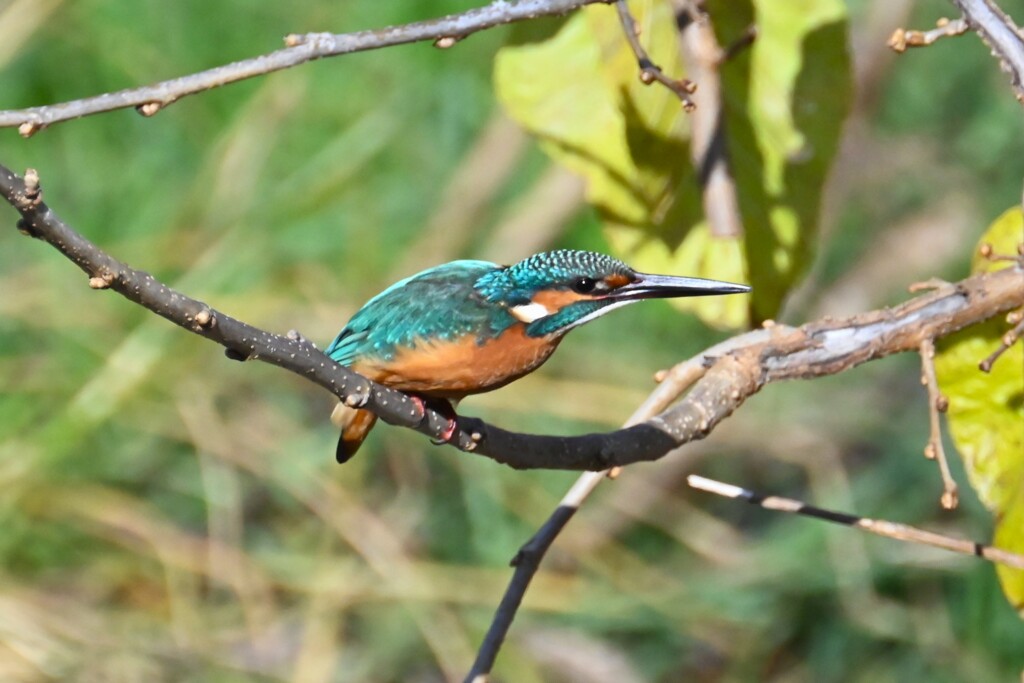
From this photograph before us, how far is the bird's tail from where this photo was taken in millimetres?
1756

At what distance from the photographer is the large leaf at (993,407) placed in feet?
5.41

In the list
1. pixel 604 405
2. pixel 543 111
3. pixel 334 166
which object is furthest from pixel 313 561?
pixel 543 111

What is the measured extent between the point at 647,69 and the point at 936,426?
499 millimetres

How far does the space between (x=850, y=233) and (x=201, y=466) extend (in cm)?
231

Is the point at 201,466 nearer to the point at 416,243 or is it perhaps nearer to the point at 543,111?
the point at 416,243

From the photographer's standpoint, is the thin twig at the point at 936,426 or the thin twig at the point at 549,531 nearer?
Result: the thin twig at the point at 936,426

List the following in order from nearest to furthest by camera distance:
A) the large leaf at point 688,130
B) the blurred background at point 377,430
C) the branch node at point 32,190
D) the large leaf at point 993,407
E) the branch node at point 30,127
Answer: the branch node at point 32,190
the branch node at point 30,127
the large leaf at point 993,407
the large leaf at point 688,130
the blurred background at point 377,430

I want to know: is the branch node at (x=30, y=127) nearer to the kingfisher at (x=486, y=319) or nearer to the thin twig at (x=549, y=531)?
the kingfisher at (x=486, y=319)

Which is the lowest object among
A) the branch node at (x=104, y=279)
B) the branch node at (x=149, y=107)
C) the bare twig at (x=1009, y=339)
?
the bare twig at (x=1009, y=339)

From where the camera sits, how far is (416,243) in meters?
3.84

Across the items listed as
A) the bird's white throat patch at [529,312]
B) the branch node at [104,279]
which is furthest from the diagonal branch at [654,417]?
the bird's white throat patch at [529,312]

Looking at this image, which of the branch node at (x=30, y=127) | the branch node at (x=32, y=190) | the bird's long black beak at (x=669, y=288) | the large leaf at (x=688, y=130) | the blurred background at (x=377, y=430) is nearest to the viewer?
the branch node at (x=32, y=190)

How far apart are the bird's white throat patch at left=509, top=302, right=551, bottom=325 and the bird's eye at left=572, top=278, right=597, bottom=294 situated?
44 mm

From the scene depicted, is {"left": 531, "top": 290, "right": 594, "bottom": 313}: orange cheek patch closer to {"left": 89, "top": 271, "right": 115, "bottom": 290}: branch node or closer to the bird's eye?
the bird's eye
